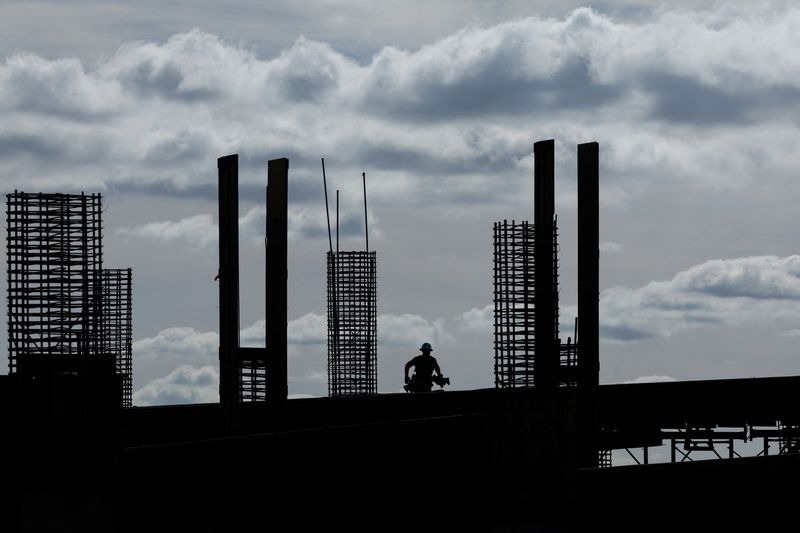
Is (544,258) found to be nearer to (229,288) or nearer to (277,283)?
(277,283)

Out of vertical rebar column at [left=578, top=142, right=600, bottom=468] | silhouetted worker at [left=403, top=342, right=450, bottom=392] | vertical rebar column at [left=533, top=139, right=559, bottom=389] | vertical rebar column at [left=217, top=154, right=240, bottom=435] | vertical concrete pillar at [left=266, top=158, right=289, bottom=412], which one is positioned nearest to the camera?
vertical rebar column at [left=217, top=154, right=240, bottom=435]

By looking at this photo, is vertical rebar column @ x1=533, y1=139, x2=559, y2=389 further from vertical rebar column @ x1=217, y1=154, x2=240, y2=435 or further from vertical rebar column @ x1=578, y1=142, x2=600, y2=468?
vertical rebar column @ x1=217, y1=154, x2=240, y2=435

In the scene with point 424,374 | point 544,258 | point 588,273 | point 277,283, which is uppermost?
point 544,258

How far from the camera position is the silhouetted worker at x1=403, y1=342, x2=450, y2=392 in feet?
95.2

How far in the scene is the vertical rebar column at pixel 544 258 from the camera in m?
25.2

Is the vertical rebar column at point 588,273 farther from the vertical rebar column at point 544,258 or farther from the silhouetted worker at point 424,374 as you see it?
the silhouetted worker at point 424,374

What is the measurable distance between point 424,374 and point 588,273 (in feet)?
16.7

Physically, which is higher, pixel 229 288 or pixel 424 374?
pixel 229 288

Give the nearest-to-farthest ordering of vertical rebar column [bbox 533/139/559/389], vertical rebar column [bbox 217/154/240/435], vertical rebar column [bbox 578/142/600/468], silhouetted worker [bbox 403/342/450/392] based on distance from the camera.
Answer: vertical rebar column [bbox 217/154/240/435] → vertical rebar column [bbox 533/139/559/389] → vertical rebar column [bbox 578/142/600/468] → silhouetted worker [bbox 403/342/450/392]

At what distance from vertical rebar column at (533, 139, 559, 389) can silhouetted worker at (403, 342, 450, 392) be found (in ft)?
13.4

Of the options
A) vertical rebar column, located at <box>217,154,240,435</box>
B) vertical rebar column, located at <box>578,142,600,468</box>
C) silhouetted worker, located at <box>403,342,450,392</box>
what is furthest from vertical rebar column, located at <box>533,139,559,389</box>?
vertical rebar column, located at <box>217,154,240,435</box>

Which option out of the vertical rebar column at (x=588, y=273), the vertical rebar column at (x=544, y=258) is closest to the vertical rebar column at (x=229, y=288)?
the vertical rebar column at (x=544, y=258)

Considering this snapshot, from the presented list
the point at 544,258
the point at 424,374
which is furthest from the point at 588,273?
the point at 424,374

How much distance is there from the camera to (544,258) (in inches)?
1003
